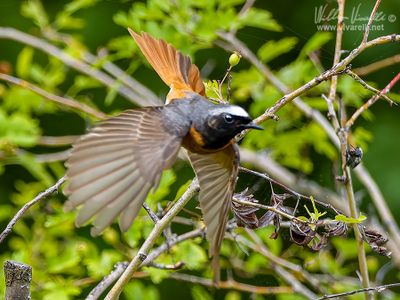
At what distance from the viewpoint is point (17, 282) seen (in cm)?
159

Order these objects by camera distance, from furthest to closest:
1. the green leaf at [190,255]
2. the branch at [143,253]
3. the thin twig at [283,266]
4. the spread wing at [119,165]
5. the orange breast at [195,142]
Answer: the thin twig at [283,266]
the green leaf at [190,255]
the orange breast at [195,142]
the branch at [143,253]
the spread wing at [119,165]

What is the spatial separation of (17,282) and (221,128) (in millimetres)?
551

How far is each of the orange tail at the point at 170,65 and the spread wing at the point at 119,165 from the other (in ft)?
1.25

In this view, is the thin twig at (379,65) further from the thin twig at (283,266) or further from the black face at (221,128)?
the black face at (221,128)

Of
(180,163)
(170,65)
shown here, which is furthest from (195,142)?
(180,163)

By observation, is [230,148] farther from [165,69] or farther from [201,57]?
[201,57]

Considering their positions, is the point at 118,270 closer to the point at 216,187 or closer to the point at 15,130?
the point at 216,187

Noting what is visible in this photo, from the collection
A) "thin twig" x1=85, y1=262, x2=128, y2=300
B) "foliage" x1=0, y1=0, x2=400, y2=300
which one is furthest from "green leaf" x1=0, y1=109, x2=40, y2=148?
"thin twig" x1=85, y1=262, x2=128, y2=300

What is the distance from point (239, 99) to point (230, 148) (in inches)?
54.1

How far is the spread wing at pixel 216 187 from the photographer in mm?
1710

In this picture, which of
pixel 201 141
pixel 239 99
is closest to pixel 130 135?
pixel 201 141

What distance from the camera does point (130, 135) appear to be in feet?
5.66

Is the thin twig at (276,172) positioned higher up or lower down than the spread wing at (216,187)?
higher up

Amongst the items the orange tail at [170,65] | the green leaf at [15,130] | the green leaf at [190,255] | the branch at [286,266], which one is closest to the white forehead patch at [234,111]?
the orange tail at [170,65]
